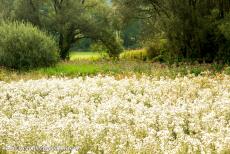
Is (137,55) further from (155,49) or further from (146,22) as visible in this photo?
(146,22)

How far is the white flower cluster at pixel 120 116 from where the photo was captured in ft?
26.0

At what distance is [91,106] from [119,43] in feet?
76.8

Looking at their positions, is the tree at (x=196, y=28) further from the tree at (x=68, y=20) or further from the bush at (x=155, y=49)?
the tree at (x=68, y=20)

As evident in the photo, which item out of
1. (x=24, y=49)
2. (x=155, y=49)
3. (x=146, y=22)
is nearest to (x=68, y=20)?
(x=146, y=22)

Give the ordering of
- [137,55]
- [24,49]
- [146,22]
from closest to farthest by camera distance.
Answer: [24,49] → [146,22] → [137,55]

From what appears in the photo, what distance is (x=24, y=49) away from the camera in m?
22.4

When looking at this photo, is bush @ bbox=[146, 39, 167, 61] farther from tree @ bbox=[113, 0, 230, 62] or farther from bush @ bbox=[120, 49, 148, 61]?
tree @ bbox=[113, 0, 230, 62]

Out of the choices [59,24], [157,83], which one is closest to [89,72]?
[157,83]

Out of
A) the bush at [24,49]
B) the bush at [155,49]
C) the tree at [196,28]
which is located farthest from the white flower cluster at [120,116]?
the bush at [155,49]

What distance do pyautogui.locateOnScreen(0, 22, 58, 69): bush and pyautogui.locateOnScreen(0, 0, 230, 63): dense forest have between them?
6.37 m

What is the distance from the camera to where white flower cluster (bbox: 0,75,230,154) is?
7.92 m

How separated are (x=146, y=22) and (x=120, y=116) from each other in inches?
931

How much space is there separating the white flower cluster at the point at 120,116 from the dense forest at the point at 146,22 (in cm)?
949

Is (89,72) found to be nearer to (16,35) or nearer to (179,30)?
(16,35)
